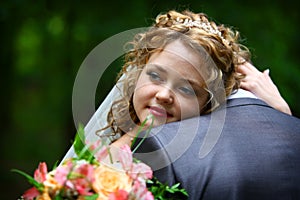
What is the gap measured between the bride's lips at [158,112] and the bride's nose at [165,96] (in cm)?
4

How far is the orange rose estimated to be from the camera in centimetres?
178

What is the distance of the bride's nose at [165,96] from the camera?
2379 millimetres

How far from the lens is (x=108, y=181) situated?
1.80 meters

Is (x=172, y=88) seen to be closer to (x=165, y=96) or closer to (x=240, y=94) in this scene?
(x=165, y=96)

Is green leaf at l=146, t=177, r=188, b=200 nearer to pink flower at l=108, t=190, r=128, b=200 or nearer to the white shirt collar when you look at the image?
pink flower at l=108, t=190, r=128, b=200

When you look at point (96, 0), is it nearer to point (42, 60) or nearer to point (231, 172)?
point (42, 60)

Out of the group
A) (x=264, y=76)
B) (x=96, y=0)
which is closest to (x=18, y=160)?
(x=96, y=0)

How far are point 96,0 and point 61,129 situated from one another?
6.32 ft

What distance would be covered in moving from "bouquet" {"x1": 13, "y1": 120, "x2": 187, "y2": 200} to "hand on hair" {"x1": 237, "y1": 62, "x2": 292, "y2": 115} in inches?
40.2

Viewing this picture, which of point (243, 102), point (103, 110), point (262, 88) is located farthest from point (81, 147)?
point (103, 110)

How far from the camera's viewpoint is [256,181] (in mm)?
2107

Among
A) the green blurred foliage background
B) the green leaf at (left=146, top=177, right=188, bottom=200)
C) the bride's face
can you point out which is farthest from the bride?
the green blurred foliage background

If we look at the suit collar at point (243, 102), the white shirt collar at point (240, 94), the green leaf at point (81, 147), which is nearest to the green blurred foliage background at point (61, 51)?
the white shirt collar at point (240, 94)

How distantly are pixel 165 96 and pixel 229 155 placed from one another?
1.22ft
